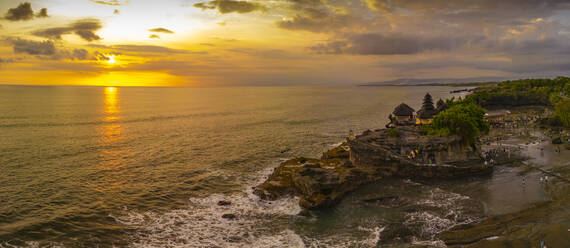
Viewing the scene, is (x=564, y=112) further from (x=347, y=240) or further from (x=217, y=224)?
(x=217, y=224)

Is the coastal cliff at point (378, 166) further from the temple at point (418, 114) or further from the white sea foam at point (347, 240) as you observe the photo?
the temple at point (418, 114)

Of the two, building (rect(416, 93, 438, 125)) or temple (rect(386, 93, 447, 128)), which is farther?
temple (rect(386, 93, 447, 128))

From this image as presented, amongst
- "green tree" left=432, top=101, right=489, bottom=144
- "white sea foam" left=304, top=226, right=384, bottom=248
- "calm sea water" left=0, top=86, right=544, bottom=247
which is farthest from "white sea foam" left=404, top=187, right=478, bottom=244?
"green tree" left=432, top=101, right=489, bottom=144

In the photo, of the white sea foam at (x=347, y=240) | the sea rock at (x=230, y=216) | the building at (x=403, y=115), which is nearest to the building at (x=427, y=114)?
the building at (x=403, y=115)

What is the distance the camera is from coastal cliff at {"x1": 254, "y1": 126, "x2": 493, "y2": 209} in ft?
118

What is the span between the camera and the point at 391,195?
34781 millimetres

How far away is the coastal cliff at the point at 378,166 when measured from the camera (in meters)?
35.8

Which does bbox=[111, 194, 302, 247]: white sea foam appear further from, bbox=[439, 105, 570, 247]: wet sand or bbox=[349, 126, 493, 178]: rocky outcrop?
bbox=[439, 105, 570, 247]: wet sand

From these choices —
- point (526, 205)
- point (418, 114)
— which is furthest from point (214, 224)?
point (418, 114)

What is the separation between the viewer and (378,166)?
41656mm

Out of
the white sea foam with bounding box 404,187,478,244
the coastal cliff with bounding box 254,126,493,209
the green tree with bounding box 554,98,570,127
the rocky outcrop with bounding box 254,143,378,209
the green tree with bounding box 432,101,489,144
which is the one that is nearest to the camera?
the white sea foam with bounding box 404,187,478,244

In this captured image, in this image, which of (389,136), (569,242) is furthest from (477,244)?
(389,136)

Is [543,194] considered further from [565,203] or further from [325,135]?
[325,135]

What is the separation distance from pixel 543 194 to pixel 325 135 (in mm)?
46915
